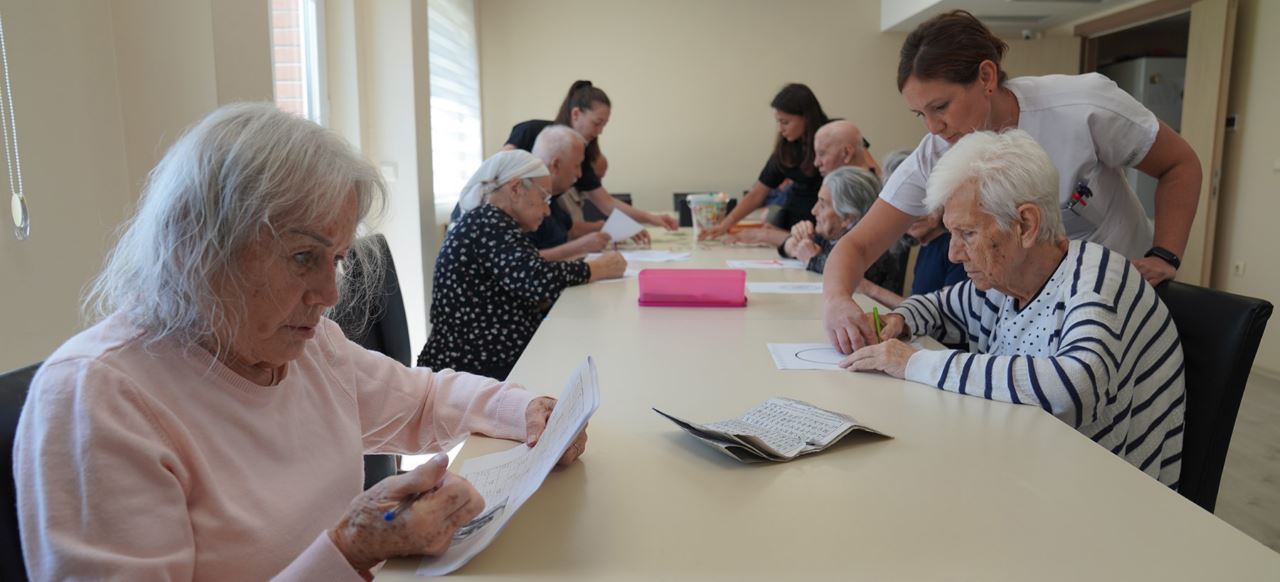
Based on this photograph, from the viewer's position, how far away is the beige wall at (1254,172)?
16.2 feet

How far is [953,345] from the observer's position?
7.36ft

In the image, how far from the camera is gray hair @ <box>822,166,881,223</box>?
3.05m

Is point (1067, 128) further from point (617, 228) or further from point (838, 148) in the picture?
point (617, 228)

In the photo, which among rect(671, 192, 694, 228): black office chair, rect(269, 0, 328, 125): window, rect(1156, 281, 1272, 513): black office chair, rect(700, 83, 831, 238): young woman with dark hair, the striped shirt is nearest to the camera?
the striped shirt

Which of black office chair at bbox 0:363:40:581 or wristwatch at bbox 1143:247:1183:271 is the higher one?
wristwatch at bbox 1143:247:1183:271

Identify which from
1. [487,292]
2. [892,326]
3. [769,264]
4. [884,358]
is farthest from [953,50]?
[769,264]

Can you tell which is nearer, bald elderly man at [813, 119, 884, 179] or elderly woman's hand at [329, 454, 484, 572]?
elderly woman's hand at [329, 454, 484, 572]

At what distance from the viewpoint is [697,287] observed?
2373mm

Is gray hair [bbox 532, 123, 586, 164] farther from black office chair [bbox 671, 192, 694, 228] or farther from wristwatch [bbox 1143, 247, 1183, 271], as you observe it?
black office chair [bbox 671, 192, 694, 228]

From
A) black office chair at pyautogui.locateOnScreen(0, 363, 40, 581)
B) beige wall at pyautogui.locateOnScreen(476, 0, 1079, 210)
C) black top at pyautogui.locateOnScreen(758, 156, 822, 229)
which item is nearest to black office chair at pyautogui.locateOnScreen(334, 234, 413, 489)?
black office chair at pyautogui.locateOnScreen(0, 363, 40, 581)

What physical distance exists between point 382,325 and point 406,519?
1.26 metres

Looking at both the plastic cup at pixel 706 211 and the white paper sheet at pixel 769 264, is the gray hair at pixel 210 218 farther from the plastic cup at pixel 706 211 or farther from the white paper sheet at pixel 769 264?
the plastic cup at pixel 706 211

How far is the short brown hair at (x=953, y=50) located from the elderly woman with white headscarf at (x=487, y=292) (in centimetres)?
121

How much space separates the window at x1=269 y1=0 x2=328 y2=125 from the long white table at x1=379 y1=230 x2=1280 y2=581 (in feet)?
8.81
